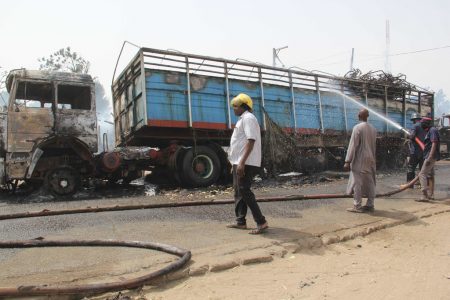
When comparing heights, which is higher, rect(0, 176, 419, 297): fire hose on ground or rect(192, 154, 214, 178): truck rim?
rect(192, 154, 214, 178): truck rim

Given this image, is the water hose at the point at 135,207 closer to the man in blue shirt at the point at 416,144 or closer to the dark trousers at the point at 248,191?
the man in blue shirt at the point at 416,144

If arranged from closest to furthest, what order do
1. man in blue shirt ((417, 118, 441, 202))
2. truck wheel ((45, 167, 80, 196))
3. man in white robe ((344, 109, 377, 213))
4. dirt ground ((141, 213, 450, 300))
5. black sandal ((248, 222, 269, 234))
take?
dirt ground ((141, 213, 450, 300)), black sandal ((248, 222, 269, 234)), man in white robe ((344, 109, 377, 213)), man in blue shirt ((417, 118, 441, 202)), truck wheel ((45, 167, 80, 196))

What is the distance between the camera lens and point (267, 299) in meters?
3.28

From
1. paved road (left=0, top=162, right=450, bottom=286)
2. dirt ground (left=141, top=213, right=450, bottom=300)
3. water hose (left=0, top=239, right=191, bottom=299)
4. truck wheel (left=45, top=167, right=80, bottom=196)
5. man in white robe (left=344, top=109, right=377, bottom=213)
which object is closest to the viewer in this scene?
water hose (left=0, top=239, right=191, bottom=299)

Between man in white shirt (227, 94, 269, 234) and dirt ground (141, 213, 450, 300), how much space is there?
2.60ft

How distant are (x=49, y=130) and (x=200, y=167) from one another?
10.8 feet

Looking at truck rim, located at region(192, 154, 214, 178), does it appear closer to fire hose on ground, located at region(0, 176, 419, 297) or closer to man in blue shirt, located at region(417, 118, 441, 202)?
fire hose on ground, located at region(0, 176, 419, 297)

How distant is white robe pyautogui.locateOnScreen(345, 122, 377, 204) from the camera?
6.56 m

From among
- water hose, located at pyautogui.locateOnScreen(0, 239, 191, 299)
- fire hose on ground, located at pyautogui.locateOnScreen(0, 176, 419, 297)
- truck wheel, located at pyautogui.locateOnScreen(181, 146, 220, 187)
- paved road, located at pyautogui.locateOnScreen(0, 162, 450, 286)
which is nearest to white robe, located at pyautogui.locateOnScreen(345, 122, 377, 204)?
paved road, located at pyautogui.locateOnScreen(0, 162, 450, 286)

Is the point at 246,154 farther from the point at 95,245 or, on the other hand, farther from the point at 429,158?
the point at 429,158

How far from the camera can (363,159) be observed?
6562 millimetres

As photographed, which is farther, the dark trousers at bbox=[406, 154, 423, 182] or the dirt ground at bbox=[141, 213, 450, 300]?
the dark trousers at bbox=[406, 154, 423, 182]

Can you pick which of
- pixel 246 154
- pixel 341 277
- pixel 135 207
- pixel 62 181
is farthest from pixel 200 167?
pixel 341 277

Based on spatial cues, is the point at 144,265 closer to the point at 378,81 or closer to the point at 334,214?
the point at 334,214
